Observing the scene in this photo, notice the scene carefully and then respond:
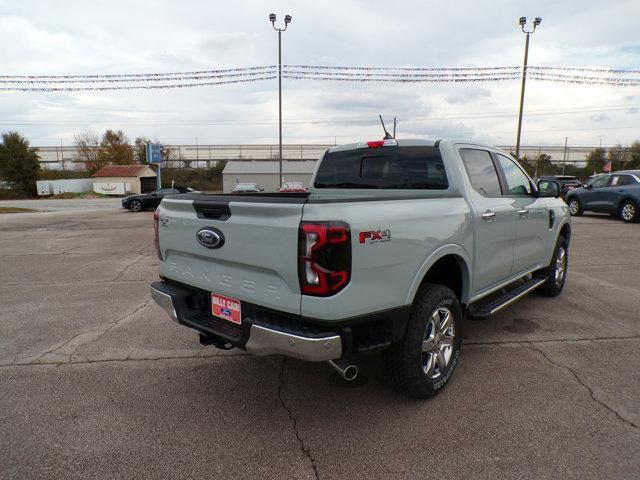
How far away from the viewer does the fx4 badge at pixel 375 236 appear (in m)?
2.35

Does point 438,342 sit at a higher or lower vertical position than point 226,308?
lower

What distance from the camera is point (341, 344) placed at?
2.34 metres

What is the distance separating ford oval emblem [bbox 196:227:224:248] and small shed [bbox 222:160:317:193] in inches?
2112

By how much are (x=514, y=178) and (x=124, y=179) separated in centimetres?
5472

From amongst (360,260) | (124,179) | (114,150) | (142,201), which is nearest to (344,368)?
(360,260)

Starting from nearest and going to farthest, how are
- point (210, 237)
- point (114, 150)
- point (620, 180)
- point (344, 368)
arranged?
point (344, 368) → point (210, 237) → point (620, 180) → point (114, 150)

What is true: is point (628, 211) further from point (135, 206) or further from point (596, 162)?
point (596, 162)

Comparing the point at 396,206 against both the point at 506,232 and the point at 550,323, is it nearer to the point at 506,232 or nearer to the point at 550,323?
the point at 506,232

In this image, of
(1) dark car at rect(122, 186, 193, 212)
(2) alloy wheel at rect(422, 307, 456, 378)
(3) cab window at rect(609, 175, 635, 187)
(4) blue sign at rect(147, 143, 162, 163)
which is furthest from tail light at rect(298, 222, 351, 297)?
(4) blue sign at rect(147, 143, 162, 163)

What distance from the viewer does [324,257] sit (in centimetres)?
228

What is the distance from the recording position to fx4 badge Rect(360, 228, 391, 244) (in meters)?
2.35

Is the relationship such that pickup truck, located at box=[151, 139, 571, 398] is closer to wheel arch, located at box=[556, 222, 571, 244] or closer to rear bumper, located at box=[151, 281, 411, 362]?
rear bumper, located at box=[151, 281, 411, 362]

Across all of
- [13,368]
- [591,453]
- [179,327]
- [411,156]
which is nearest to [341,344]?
[591,453]

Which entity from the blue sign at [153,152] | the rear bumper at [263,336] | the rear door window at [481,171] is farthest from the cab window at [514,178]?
the blue sign at [153,152]
